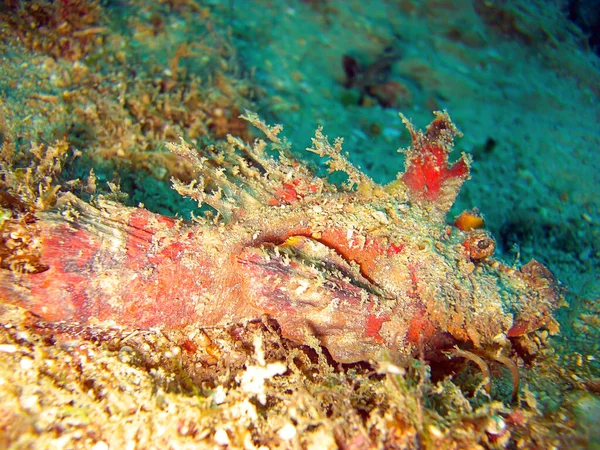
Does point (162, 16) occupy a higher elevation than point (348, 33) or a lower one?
lower

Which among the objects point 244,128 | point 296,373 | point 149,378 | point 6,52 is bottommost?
point 149,378

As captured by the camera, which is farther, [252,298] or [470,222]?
[470,222]

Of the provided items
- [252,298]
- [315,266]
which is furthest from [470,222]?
[252,298]

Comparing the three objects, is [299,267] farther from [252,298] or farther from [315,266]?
[252,298]

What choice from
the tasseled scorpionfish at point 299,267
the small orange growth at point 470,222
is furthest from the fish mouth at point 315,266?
the small orange growth at point 470,222

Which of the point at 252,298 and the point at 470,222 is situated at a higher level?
the point at 470,222

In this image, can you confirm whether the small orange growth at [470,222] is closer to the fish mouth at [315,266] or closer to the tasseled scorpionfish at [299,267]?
the tasseled scorpionfish at [299,267]

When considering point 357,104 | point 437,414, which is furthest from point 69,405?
point 357,104

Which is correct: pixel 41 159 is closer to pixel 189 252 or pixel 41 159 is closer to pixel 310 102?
pixel 189 252

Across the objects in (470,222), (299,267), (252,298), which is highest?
(470,222)
